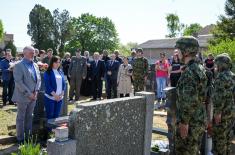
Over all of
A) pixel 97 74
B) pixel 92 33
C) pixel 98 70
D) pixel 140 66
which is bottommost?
pixel 97 74

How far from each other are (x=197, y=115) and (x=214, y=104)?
154cm

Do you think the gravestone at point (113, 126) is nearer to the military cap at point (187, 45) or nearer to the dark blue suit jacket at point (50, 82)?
the military cap at point (187, 45)

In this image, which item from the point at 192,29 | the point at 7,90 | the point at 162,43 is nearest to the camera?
the point at 7,90

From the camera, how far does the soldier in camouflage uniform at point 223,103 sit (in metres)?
6.81

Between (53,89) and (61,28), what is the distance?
76.8 metres

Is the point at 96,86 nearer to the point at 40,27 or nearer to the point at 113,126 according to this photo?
the point at 113,126

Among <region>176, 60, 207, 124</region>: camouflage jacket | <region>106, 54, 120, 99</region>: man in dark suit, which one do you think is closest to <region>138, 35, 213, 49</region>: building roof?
<region>106, 54, 120, 99</region>: man in dark suit

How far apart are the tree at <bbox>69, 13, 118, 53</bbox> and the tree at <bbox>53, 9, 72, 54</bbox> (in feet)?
8.21

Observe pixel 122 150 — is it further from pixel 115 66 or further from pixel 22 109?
pixel 115 66

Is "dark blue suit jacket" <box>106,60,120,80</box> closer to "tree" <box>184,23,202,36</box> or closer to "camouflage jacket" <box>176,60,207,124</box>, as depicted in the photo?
"camouflage jacket" <box>176,60,207,124</box>

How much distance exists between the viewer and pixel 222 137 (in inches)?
277

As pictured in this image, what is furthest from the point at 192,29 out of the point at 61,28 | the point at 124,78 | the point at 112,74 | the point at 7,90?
the point at 7,90

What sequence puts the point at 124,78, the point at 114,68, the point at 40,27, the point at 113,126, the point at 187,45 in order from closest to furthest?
the point at 187,45 < the point at 113,126 < the point at 124,78 < the point at 114,68 < the point at 40,27

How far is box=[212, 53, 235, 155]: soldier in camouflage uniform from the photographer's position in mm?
6812
